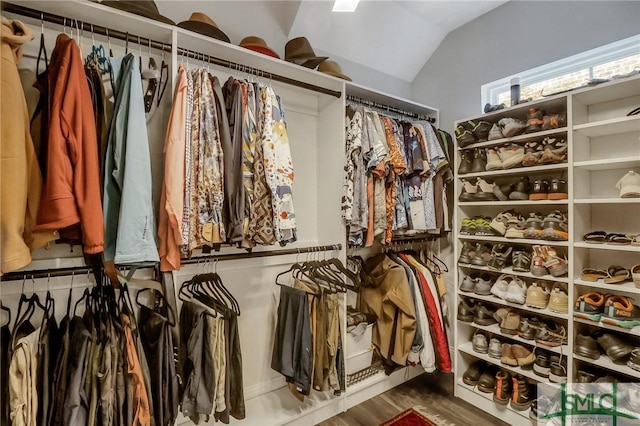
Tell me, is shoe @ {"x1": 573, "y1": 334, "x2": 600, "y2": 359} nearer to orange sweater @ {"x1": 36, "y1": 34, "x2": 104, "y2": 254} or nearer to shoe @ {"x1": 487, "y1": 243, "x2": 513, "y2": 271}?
shoe @ {"x1": 487, "y1": 243, "x2": 513, "y2": 271}

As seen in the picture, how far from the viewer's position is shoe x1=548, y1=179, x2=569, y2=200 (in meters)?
1.76

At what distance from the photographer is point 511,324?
6.35 ft

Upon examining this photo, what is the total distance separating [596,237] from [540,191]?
1.19 ft

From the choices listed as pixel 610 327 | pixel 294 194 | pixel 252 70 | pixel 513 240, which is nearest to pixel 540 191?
pixel 513 240

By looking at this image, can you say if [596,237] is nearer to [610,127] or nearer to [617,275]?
[617,275]

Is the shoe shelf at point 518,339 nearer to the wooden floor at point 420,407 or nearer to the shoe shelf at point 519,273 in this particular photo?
the shoe shelf at point 519,273

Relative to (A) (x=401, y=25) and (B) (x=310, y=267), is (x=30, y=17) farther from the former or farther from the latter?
(A) (x=401, y=25)

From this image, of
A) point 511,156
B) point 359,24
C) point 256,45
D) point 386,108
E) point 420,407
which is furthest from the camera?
point 386,108

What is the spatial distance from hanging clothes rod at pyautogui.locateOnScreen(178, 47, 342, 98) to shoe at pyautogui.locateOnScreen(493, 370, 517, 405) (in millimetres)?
2109

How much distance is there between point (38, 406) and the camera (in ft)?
3.54

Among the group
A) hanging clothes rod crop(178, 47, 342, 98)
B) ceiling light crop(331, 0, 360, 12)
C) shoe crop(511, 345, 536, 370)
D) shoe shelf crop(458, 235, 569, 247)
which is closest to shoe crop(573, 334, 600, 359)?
shoe crop(511, 345, 536, 370)

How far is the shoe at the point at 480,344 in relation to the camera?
82.4 inches

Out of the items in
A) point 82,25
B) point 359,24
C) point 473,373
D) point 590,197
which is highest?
point 359,24

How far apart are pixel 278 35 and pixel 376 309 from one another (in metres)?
2.00
